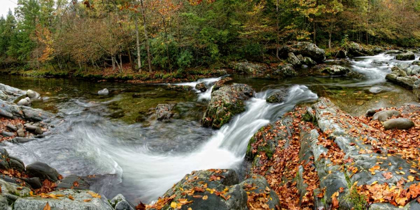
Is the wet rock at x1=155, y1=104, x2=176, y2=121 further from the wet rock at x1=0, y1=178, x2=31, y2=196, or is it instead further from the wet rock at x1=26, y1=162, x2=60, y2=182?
the wet rock at x1=0, y1=178, x2=31, y2=196

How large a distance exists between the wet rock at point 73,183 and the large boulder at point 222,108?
5725 mm

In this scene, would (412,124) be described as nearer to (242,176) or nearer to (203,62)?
(242,176)

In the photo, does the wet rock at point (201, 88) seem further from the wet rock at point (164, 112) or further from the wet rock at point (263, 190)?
the wet rock at point (263, 190)

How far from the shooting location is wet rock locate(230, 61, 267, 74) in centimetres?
2181

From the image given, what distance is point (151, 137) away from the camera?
10047mm

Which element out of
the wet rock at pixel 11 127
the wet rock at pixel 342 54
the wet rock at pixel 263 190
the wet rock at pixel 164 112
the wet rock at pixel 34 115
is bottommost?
the wet rock at pixel 263 190

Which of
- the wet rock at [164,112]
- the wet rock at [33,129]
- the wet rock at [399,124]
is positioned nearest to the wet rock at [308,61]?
the wet rock at [164,112]

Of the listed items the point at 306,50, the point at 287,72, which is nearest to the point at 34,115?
the point at 287,72

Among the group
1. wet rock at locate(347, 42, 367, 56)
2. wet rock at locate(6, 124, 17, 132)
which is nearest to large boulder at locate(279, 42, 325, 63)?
wet rock at locate(347, 42, 367, 56)

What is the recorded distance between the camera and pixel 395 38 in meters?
32.7

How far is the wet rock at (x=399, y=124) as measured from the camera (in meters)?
6.63

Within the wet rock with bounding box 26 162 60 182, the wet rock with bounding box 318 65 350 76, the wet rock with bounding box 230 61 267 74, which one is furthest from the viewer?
the wet rock with bounding box 230 61 267 74

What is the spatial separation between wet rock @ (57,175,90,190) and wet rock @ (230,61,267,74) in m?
18.0

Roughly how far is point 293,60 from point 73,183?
21516 millimetres
